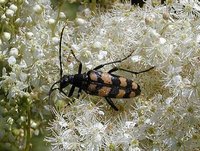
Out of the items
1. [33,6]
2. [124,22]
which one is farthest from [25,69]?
[124,22]

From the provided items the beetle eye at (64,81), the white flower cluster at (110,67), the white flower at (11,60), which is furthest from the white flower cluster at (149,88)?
the white flower at (11,60)

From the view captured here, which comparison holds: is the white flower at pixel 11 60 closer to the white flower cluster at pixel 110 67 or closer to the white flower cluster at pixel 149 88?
the white flower cluster at pixel 110 67

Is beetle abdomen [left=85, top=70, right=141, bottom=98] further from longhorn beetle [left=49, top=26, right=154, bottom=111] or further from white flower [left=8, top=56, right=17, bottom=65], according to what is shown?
white flower [left=8, top=56, right=17, bottom=65]

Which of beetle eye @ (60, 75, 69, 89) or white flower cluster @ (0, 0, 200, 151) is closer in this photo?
white flower cluster @ (0, 0, 200, 151)

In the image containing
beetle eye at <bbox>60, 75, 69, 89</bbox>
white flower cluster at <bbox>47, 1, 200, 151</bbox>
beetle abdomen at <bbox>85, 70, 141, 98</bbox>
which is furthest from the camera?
beetle eye at <bbox>60, 75, 69, 89</bbox>

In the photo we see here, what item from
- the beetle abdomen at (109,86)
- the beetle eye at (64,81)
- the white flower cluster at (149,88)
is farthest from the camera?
the beetle eye at (64,81)

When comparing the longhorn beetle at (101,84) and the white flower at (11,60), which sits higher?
the white flower at (11,60)

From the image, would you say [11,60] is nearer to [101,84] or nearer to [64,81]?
[64,81]

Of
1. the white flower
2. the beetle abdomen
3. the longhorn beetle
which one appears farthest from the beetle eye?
the white flower
